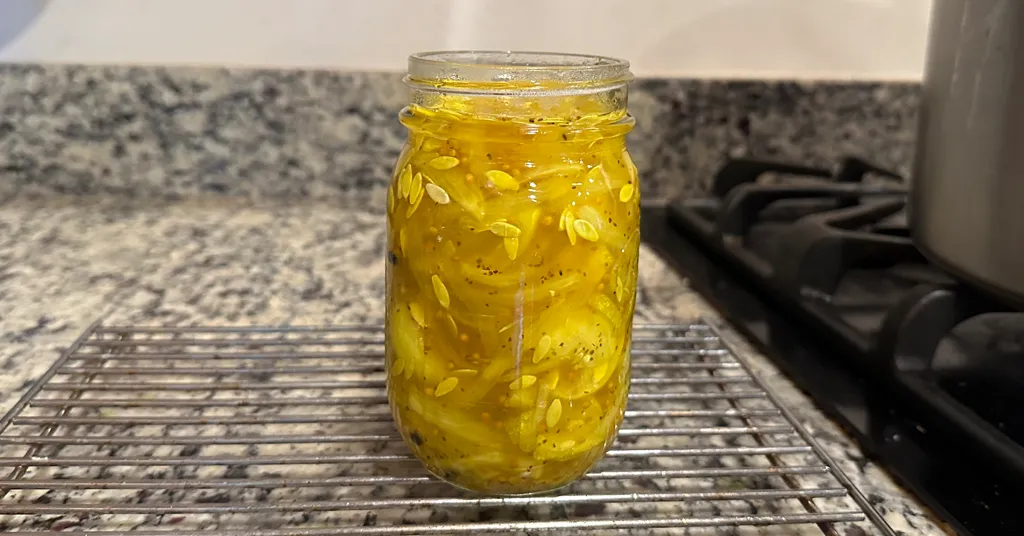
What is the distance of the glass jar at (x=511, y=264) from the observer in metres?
0.36

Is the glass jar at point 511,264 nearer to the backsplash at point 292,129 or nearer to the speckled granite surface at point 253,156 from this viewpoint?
the speckled granite surface at point 253,156

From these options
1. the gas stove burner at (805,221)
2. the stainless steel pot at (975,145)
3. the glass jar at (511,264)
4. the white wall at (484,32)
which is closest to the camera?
the glass jar at (511,264)

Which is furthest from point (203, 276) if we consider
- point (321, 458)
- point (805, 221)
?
point (805, 221)

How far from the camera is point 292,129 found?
862 millimetres

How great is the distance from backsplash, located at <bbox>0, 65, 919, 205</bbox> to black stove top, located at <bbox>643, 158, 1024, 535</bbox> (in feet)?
0.28

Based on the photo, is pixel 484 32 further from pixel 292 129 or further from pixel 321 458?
pixel 321 458

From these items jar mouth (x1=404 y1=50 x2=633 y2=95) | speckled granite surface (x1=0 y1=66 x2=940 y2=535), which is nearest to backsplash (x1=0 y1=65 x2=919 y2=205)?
speckled granite surface (x1=0 y1=66 x2=940 y2=535)

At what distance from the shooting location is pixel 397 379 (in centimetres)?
40

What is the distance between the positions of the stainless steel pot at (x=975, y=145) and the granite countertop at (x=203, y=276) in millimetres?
146

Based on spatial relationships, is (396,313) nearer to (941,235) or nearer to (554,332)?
(554,332)

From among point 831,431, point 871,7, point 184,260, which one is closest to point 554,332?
point 831,431

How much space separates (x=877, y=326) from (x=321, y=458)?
0.40 meters

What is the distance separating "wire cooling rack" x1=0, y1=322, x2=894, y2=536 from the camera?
1.20ft

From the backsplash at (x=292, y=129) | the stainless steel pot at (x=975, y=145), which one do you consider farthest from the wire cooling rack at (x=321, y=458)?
the backsplash at (x=292, y=129)
